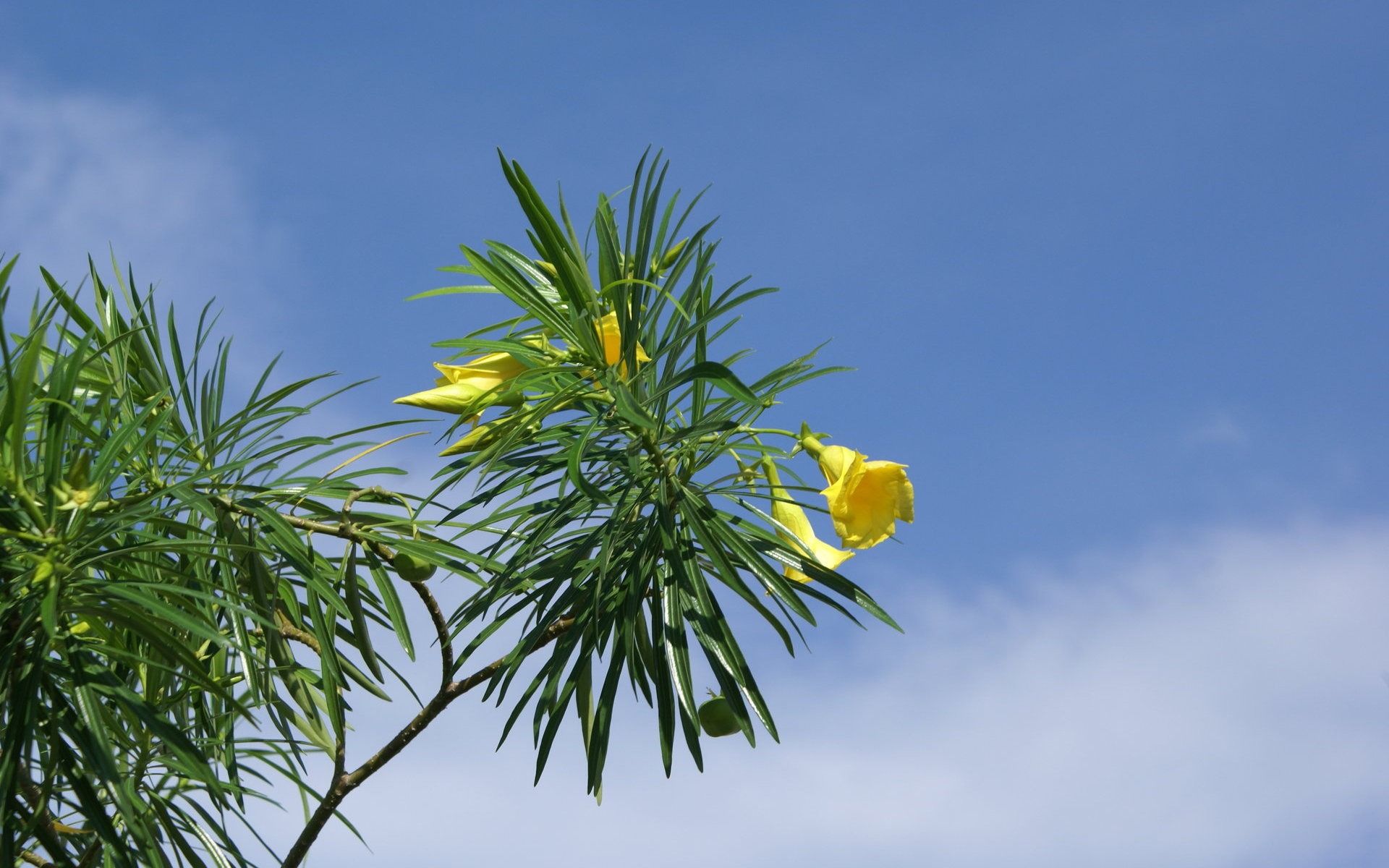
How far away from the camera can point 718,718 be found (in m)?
1.49

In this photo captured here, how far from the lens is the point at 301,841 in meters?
1.57

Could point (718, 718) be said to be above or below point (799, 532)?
below

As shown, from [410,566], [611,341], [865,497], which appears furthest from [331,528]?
[865,497]

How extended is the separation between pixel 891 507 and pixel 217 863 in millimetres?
1116

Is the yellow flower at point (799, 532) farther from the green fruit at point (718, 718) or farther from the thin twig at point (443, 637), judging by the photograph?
the thin twig at point (443, 637)

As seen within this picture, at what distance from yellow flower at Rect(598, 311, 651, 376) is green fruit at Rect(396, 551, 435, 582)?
0.38 meters

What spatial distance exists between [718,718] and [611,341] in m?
0.53

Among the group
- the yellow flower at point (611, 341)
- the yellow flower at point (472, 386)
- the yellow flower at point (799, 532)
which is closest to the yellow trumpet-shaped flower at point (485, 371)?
the yellow flower at point (472, 386)

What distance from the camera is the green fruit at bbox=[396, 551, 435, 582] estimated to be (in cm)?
154

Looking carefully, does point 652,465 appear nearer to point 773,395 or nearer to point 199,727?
point 773,395

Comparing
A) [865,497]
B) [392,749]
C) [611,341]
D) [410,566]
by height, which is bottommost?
[392,749]

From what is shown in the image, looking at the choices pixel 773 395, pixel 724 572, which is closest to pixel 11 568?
pixel 724 572

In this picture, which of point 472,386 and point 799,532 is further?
point 799,532

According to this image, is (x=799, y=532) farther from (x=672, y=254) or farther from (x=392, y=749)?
(x=392, y=749)
